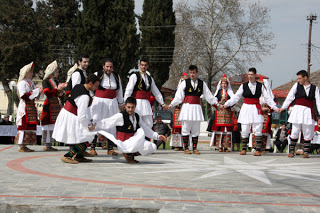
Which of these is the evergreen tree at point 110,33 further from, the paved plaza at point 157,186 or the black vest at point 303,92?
the paved plaza at point 157,186

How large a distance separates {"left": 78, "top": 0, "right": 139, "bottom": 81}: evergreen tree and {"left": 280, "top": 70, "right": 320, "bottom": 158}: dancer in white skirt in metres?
22.7

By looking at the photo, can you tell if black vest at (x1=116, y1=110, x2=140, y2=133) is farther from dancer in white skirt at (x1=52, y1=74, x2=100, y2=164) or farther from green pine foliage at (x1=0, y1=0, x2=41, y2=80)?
green pine foliage at (x1=0, y1=0, x2=41, y2=80)

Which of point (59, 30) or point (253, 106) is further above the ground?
point (59, 30)

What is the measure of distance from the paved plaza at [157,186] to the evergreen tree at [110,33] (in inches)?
938

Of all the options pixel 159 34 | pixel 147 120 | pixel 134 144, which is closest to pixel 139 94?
pixel 147 120

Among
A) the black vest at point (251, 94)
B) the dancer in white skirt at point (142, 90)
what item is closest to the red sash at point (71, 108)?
the dancer in white skirt at point (142, 90)

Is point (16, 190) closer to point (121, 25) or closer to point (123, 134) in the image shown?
point (123, 134)

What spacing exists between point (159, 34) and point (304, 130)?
30687 mm

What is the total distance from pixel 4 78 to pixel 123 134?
40158 mm

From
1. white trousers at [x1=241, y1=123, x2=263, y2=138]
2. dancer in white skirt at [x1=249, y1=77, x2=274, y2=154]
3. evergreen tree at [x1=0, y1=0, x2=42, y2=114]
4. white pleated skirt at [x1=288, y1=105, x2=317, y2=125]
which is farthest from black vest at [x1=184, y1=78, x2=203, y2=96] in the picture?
evergreen tree at [x1=0, y1=0, x2=42, y2=114]

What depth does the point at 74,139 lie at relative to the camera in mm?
8023

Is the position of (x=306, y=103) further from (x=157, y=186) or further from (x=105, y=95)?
(x=157, y=186)

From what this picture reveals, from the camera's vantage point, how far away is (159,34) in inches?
1585

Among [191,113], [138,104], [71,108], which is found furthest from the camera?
[191,113]
